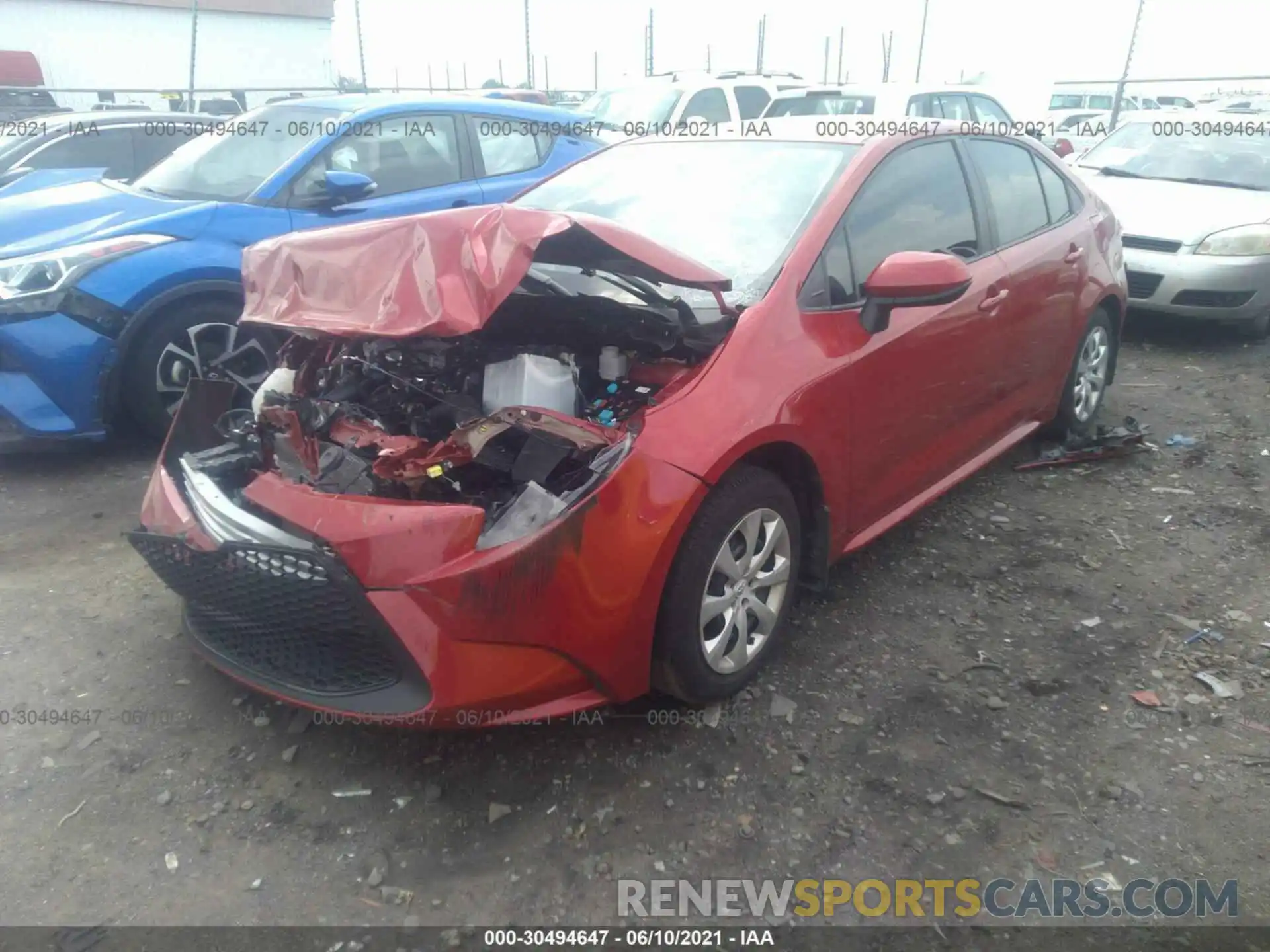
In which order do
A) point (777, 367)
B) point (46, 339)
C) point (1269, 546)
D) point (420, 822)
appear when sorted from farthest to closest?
point (46, 339) < point (1269, 546) < point (777, 367) < point (420, 822)

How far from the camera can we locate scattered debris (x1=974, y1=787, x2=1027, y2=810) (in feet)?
7.76

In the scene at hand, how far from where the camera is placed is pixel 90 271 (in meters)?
4.20

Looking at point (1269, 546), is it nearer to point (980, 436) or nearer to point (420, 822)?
point (980, 436)

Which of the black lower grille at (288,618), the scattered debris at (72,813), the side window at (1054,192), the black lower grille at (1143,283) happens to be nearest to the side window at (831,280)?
the black lower grille at (288,618)

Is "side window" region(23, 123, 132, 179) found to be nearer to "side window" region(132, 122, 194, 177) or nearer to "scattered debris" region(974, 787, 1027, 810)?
"side window" region(132, 122, 194, 177)

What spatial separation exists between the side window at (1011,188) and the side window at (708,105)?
21.7ft

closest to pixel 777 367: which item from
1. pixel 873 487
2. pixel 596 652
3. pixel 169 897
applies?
pixel 873 487

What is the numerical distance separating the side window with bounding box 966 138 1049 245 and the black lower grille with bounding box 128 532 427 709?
2841mm

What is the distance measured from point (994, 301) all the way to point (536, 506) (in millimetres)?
2150

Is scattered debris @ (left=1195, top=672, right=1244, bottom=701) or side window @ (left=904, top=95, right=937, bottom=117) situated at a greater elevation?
side window @ (left=904, top=95, right=937, bottom=117)

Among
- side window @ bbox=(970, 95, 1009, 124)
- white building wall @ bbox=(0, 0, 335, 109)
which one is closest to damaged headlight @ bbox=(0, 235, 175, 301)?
side window @ bbox=(970, 95, 1009, 124)

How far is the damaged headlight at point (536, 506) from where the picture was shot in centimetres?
214

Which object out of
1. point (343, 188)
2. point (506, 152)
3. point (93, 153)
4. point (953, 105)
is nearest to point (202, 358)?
point (343, 188)

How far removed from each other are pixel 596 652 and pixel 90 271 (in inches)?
134
